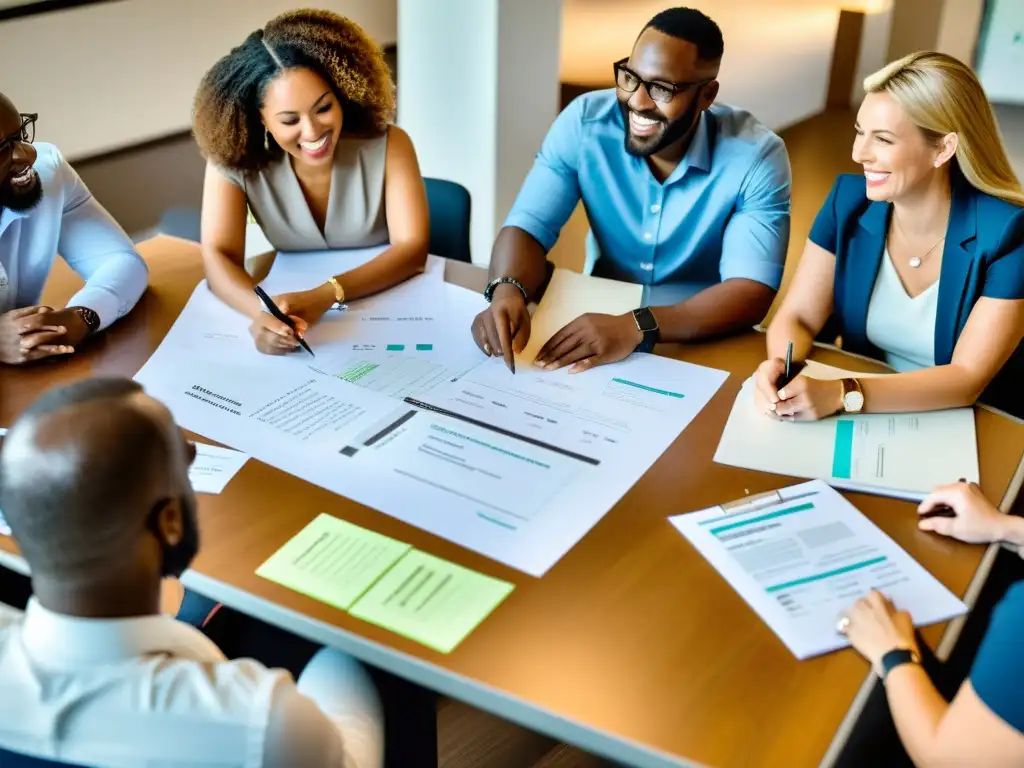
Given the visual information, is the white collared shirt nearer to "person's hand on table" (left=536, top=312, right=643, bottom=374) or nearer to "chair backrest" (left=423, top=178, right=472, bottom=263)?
"person's hand on table" (left=536, top=312, right=643, bottom=374)

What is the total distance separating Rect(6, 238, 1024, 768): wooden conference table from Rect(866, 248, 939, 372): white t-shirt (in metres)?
0.36

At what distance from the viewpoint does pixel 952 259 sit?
68.6 inches

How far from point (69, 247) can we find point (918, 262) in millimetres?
1732

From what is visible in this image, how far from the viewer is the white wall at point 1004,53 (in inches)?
192

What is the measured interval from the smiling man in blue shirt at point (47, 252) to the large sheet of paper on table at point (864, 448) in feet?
3.98

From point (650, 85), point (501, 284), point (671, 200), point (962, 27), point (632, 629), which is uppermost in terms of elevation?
point (650, 85)

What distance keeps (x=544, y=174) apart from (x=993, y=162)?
38.4 inches

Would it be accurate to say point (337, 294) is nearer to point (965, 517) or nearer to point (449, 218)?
point (449, 218)

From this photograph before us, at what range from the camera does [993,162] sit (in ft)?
5.68

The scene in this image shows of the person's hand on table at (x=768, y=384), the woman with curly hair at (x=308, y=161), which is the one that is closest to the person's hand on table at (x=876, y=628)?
the person's hand on table at (x=768, y=384)

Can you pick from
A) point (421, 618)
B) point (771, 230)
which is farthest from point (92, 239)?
point (771, 230)

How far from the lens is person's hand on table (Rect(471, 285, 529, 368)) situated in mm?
1749

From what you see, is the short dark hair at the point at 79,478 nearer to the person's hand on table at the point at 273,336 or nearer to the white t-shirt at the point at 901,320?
the person's hand on table at the point at 273,336

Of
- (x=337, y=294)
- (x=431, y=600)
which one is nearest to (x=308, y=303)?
(x=337, y=294)
